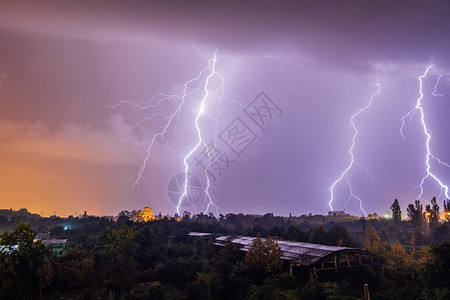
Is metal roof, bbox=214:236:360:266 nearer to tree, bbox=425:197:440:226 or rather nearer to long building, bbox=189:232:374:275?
long building, bbox=189:232:374:275

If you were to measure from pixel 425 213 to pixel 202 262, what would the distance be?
143 ft

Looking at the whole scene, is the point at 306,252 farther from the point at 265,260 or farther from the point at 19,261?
the point at 19,261

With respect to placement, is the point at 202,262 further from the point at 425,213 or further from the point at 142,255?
the point at 425,213

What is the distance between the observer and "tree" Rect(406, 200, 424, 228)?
43941 millimetres

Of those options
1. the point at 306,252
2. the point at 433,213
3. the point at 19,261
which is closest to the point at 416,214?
the point at 433,213

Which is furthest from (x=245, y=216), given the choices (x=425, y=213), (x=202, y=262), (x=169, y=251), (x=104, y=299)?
(x=104, y=299)

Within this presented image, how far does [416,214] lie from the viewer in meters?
44.6

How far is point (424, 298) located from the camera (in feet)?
36.7

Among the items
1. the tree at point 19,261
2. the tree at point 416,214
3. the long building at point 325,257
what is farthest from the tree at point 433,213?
the tree at point 19,261

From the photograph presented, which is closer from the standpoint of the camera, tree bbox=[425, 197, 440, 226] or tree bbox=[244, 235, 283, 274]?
tree bbox=[244, 235, 283, 274]

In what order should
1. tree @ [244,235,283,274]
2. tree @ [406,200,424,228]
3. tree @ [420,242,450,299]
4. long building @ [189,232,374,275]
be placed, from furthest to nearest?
tree @ [406,200,424,228]
long building @ [189,232,374,275]
tree @ [244,235,283,274]
tree @ [420,242,450,299]

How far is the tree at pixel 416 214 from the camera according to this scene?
43.9 m

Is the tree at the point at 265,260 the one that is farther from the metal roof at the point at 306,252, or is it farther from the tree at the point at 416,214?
the tree at the point at 416,214

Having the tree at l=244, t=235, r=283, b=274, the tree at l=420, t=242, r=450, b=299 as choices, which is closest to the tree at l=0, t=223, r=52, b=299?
the tree at l=244, t=235, r=283, b=274
